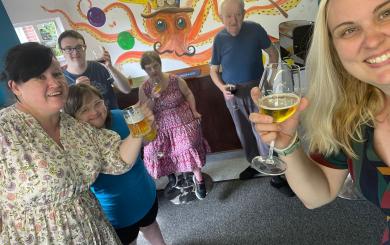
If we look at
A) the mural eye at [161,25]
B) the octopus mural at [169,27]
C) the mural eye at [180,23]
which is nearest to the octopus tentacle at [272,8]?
the octopus mural at [169,27]

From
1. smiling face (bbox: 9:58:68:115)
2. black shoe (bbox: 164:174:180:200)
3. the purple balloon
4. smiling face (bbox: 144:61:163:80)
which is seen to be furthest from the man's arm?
the purple balloon

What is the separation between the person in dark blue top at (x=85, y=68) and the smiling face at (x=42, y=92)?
94 cm

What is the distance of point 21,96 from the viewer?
1.31 m

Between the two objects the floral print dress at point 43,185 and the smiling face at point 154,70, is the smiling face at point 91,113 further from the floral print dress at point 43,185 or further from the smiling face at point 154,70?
the smiling face at point 154,70

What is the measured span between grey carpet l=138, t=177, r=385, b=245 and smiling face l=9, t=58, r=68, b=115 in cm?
171

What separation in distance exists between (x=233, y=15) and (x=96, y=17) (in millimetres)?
2031

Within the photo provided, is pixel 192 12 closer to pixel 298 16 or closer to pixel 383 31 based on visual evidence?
pixel 298 16

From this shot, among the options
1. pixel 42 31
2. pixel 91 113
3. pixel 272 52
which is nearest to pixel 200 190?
pixel 272 52

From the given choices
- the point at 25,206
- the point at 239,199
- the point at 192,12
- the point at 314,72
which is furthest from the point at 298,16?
the point at 25,206

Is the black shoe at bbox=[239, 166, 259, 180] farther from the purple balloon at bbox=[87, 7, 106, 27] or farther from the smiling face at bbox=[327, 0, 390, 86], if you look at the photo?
the purple balloon at bbox=[87, 7, 106, 27]

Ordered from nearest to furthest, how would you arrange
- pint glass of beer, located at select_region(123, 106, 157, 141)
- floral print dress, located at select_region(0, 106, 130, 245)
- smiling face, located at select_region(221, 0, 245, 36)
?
floral print dress, located at select_region(0, 106, 130, 245)
pint glass of beer, located at select_region(123, 106, 157, 141)
smiling face, located at select_region(221, 0, 245, 36)

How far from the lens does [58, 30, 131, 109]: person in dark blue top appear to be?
8.07 ft

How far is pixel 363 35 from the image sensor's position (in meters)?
0.80

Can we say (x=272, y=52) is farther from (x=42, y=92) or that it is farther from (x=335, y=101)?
(x=42, y=92)
